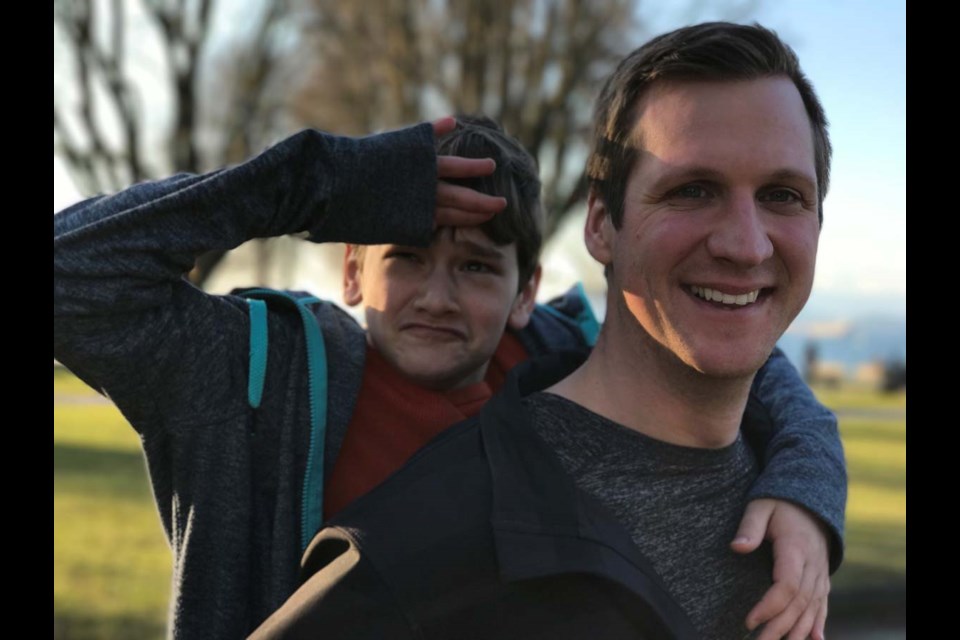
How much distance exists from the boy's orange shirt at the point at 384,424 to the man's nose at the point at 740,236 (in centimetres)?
83

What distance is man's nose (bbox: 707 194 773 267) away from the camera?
6.35 feet

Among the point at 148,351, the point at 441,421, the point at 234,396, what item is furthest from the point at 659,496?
the point at 148,351

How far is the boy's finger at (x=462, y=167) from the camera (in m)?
2.36

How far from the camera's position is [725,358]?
78.1 inches

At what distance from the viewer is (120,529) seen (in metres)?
8.06

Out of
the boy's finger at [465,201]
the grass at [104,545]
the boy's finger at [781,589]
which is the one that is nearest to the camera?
the boy's finger at [781,589]

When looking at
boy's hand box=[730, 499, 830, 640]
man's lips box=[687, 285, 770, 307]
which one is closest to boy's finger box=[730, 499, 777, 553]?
boy's hand box=[730, 499, 830, 640]

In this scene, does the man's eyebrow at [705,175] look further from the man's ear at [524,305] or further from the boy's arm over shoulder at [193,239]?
the man's ear at [524,305]

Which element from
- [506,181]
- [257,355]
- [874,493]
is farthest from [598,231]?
[874,493]

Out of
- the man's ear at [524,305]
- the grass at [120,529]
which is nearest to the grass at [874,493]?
the grass at [120,529]

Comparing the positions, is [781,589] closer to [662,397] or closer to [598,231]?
[662,397]

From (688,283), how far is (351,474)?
85 cm
